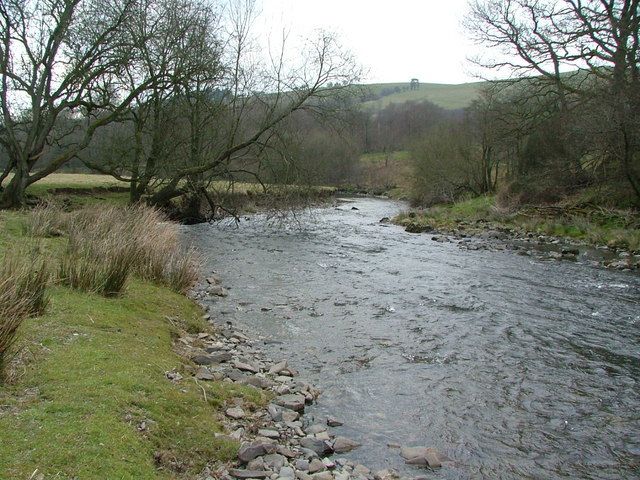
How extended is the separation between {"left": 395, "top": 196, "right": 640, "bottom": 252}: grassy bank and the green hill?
329 ft

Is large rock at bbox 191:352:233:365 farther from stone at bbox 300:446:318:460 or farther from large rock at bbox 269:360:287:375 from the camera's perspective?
stone at bbox 300:446:318:460

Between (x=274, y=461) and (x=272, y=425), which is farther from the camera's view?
(x=272, y=425)

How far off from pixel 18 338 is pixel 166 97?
21.7 metres

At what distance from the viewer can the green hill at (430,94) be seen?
431ft

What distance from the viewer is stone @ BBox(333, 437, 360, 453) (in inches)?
187

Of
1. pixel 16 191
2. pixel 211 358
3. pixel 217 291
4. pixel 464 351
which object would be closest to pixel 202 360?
pixel 211 358

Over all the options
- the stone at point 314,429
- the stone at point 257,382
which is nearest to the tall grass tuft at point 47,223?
the stone at point 257,382

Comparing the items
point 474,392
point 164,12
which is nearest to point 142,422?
point 474,392

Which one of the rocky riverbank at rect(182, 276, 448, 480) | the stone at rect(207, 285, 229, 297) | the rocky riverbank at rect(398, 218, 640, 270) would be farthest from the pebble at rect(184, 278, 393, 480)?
the rocky riverbank at rect(398, 218, 640, 270)

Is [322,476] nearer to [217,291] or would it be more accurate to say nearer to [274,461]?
[274,461]

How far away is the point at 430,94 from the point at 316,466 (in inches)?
6194

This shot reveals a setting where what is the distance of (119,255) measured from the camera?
8.30m

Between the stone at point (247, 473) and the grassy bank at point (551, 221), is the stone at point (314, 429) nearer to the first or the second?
the stone at point (247, 473)

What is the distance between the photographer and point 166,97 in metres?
24.2
